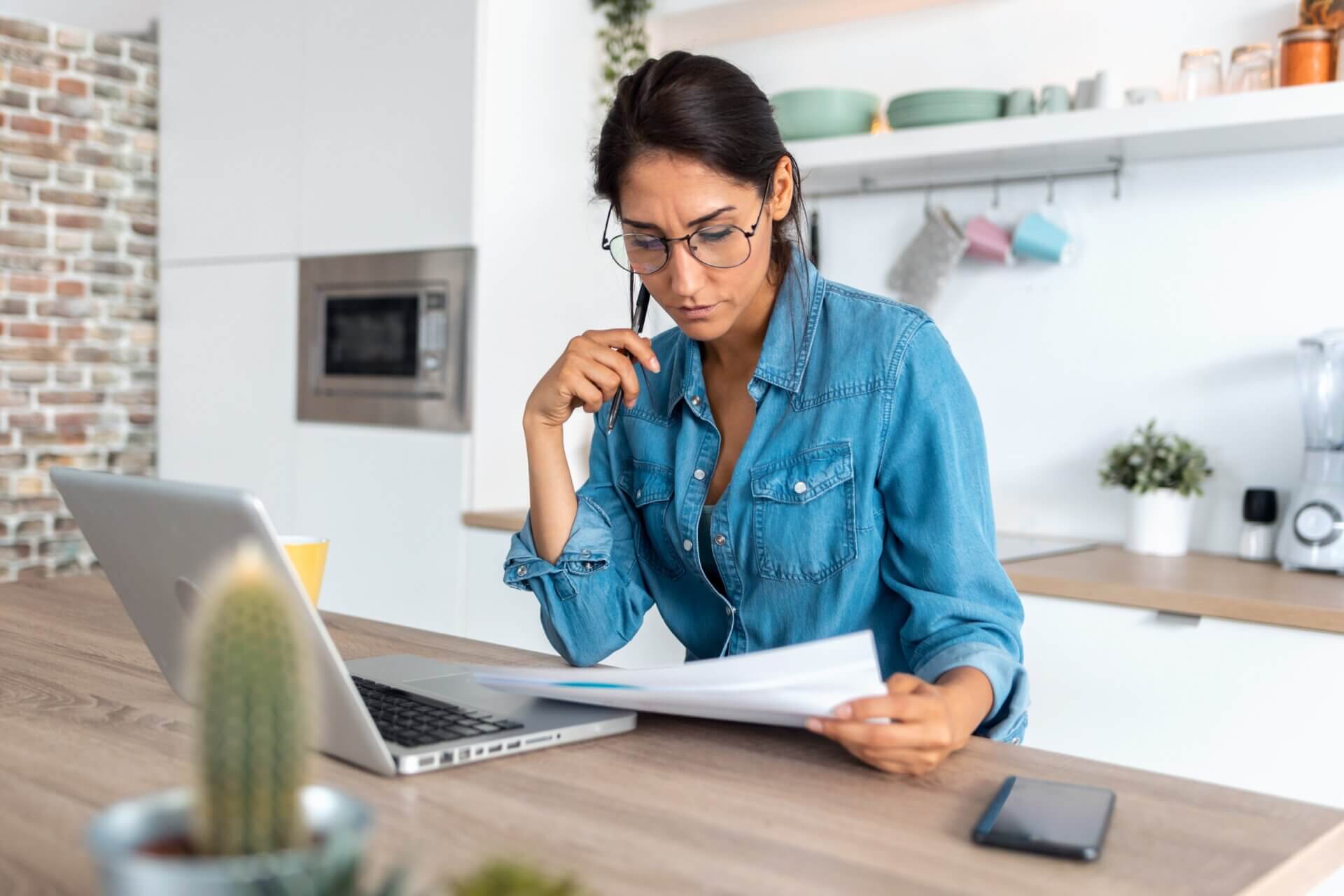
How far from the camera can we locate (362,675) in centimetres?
126

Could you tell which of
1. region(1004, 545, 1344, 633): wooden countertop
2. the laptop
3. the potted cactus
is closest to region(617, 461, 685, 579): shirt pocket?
the laptop

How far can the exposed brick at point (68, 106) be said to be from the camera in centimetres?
349

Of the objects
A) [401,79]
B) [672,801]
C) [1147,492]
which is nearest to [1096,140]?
[1147,492]

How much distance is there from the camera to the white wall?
8.21ft

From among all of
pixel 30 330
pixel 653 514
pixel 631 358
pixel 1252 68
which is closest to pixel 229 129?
pixel 30 330

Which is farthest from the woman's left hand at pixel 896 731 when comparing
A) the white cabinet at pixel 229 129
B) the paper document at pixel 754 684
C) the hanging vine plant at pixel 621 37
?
the white cabinet at pixel 229 129

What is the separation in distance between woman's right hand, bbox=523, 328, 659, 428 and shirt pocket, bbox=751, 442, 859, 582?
19 centimetres

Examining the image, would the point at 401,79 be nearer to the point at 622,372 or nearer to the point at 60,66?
the point at 60,66

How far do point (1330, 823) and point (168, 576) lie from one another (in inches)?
35.7

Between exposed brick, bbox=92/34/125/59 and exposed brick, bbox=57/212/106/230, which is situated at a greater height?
exposed brick, bbox=92/34/125/59

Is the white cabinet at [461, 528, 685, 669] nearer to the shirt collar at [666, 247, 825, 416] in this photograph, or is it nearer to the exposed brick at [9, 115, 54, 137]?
the shirt collar at [666, 247, 825, 416]

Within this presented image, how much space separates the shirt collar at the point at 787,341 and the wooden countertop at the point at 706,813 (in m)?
0.48

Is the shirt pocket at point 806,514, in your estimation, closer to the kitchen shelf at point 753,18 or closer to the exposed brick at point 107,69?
the kitchen shelf at point 753,18

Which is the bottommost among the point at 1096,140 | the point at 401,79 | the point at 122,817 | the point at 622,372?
the point at 122,817
